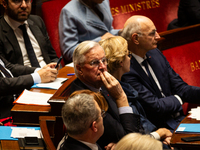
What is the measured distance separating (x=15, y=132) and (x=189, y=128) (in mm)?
850

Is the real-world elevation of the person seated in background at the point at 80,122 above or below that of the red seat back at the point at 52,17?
below

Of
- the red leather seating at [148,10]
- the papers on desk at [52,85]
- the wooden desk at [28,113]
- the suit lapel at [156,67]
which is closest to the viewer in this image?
the wooden desk at [28,113]

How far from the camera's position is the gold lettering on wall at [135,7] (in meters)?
3.02

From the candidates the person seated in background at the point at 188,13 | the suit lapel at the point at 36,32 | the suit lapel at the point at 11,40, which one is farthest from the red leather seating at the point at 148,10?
the suit lapel at the point at 11,40

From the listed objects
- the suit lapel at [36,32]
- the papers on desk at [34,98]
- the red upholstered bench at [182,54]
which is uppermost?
the suit lapel at [36,32]

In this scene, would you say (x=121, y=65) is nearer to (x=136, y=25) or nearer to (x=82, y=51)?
(x=82, y=51)

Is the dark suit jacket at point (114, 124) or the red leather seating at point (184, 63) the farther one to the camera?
the red leather seating at point (184, 63)

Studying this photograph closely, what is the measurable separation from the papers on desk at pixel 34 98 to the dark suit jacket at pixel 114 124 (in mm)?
260

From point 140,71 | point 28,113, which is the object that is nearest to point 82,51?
point 28,113

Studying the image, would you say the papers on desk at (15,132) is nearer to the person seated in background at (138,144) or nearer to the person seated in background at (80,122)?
the person seated in background at (80,122)

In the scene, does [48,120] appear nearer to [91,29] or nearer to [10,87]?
[10,87]

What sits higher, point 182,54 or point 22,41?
point 22,41

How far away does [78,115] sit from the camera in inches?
41.7

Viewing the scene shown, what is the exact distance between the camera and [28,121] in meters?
1.53
